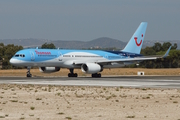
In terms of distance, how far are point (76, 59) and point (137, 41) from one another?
13.4 meters

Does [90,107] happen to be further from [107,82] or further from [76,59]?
[76,59]

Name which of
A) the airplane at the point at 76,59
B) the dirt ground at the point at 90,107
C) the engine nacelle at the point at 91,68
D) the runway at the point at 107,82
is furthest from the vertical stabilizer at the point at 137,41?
the dirt ground at the point at 90,107

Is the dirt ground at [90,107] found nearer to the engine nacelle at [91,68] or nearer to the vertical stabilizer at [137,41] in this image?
the engine nacelle at [91,68]

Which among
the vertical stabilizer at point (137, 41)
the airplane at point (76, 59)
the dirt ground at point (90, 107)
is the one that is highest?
the vertical stabilizer at point (137, 41)

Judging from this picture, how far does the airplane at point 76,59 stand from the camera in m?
59.5

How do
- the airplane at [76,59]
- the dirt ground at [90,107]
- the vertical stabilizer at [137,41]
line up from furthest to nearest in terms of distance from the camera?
the vertical stabilizer at [137,41] < the airplane at [76,59] < the dirt ground at [90,107]

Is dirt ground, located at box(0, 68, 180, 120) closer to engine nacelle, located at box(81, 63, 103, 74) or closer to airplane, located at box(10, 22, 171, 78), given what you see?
airplane, located at box(10, 22, 171, 78)

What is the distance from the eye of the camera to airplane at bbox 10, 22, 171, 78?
5950cm

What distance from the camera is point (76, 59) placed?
6375 centimetres

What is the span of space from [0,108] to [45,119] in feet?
14.8

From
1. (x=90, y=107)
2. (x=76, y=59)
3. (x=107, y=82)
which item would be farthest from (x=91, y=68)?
(x=90, y=107)

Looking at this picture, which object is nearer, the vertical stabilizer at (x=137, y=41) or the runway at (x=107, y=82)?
the runway at (x=107, y=82)

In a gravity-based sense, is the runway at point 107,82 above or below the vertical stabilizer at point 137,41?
below

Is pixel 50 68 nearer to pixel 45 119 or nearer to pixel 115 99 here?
pixel 115 99
